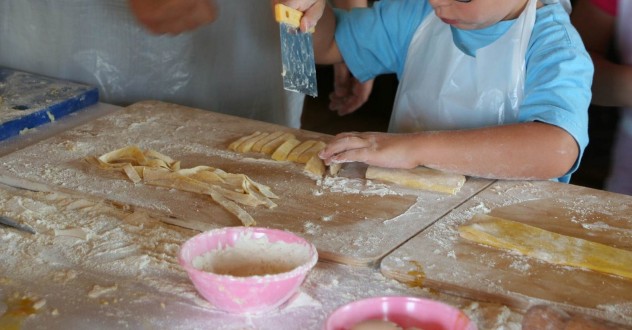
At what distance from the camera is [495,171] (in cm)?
186

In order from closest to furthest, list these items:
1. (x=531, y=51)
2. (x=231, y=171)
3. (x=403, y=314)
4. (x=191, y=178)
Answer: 1. (x=403, y=314)
2. (x=191, y=178)
3. (x=231, y=171)
4. (x=531, y=51)

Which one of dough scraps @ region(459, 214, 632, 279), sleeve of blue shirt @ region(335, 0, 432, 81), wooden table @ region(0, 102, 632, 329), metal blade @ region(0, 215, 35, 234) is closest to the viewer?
wooden table @ region(0, 102, 632, 329)

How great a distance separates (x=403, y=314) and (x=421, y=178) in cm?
63

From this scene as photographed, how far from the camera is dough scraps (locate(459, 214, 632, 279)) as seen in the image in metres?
1.50

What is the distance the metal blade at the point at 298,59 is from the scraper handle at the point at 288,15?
0.05ft

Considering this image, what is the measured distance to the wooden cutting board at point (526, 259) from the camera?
1.40 metres

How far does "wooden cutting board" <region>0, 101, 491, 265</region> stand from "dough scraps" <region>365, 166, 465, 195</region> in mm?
20

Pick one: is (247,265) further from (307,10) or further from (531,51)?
(531,51)

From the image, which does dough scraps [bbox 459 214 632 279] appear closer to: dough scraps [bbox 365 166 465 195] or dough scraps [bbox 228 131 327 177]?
dough scraps [bbox 365 166 465 195]

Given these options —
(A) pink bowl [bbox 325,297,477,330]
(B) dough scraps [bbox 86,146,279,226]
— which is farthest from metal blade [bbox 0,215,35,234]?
(A) pink bowl [bbox 325,297,477,330]

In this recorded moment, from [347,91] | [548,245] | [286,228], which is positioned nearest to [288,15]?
[286,228]

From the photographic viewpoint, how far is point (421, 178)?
184 cm

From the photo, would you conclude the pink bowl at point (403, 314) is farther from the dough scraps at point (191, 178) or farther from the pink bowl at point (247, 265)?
the dough scraps at point (191, 178)

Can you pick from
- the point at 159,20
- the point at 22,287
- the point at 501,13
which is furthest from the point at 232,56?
the point at 22,287
